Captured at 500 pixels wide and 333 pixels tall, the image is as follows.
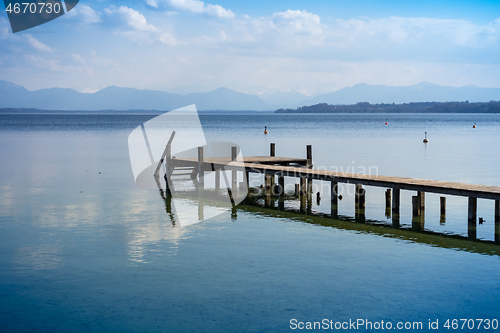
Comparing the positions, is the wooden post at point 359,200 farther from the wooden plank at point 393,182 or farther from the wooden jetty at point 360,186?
the wooden plank at point 393,182

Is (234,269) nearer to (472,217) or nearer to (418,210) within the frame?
(418,210)

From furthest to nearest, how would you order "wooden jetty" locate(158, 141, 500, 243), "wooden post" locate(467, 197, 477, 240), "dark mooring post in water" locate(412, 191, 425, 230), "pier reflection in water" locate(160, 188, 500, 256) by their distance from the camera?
"dark mooring post in water" locate(412, 191, 425, 230) < "wooden post" locate(467, 197, 477, 240) < "wooden jetty" locate(158, 141, 500, 243) < "pier reflection in water" locate(160, 188, 500, 256)

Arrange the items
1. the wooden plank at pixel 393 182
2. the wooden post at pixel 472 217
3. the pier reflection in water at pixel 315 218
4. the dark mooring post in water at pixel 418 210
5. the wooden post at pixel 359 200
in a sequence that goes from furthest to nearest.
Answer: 1. the wooden post at pixel 359 200
2. the dark mooring post in water at pixel 418 210
3. the wooden post at pixel 472 217
4. the wooden plank at pixel 393 182
5. the pier reflection in water at pixel 315 218

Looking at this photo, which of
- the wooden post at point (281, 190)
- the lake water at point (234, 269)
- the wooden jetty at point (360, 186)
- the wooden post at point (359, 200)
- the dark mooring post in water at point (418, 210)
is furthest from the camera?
the wooden post at point (281, 190)

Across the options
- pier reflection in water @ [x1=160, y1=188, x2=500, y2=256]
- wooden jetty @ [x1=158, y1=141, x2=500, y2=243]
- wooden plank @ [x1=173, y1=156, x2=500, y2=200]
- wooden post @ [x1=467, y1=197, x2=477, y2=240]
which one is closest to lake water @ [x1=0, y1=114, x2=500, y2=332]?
pier reflection in water @ [x1=160, y1=188, x2=500, y2=256]

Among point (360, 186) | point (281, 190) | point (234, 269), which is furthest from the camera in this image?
point (281, 190)

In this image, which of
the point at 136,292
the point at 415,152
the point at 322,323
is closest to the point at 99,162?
the point at 415,152

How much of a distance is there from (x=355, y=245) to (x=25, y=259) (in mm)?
8337

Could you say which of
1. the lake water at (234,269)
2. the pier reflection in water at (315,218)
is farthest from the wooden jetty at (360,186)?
the lake water at (234,269)

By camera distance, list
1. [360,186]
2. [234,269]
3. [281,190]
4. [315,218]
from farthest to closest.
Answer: [281,190] < [360,186] < [315,218] < [234,269]

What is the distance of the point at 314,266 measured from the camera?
1377 cm

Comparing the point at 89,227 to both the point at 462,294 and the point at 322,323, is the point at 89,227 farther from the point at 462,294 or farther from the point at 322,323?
the point at 462,294

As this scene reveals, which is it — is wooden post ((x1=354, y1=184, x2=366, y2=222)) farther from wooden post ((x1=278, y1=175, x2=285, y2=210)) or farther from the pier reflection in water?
wooden post ((x1=278, y1=175, x2=285, y2=210))

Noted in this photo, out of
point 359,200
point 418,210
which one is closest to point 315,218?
point 359,200
